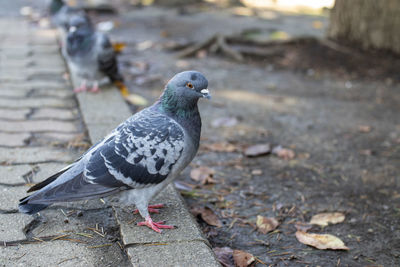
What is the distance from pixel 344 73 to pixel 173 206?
172 inches

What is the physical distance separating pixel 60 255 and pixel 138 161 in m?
0.65

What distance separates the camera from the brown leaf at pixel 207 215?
9.84ft

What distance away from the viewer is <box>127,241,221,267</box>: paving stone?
228 centimetres

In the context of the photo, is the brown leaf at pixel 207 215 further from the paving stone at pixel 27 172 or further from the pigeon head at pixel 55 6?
the pigeon head at pixel 55 6

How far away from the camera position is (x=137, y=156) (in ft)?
8.50

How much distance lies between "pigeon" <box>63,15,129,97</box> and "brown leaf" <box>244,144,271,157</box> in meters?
1.72

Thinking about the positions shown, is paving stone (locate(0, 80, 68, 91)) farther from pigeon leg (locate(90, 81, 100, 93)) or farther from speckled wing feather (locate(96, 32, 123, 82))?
speckled wing feather (locate(96, 32, 123, 82))

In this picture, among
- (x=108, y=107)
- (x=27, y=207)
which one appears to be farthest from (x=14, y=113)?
(x=27, y=207)

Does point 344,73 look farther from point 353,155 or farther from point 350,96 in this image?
point 353,155

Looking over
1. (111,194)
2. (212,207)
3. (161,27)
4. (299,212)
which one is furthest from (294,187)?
(161,27)

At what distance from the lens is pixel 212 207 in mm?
3209

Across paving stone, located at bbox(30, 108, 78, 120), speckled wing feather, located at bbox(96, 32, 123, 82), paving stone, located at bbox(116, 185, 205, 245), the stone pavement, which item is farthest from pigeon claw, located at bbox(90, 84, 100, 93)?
paving stone, located at bbox(116, 185, 205, 245)

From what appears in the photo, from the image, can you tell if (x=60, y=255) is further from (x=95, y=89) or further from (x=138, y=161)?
(x=95, y=89)

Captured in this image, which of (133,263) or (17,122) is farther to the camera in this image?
(17,122)
